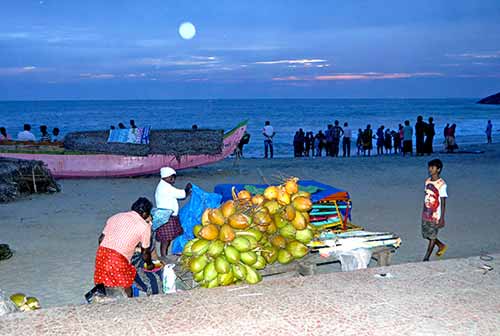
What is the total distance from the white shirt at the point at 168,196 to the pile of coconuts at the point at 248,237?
1.84 metres

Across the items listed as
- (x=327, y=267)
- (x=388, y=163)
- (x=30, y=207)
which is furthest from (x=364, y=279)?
(x=388, y=163)

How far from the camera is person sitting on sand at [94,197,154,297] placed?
14.7 ft

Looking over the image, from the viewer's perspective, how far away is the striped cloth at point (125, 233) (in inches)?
177

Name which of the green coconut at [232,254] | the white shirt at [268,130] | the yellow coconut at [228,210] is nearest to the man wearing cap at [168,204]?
the yellow coconut at [228,210]

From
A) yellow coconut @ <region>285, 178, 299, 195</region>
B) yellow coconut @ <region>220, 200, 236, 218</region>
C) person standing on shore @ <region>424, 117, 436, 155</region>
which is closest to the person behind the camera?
yellow coconut @ <region>220, 200, 236, 218</region>

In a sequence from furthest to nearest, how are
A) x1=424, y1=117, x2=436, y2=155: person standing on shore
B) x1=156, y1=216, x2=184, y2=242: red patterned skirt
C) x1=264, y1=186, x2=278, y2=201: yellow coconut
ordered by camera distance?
x1=424, y1=117, x2=436, y2=155: person standing on shore → x1=156, y1=216, x2=184, y2=242: red patterned skirt → x1=264, y1=186, x2=278, y2=201: yellow coconut

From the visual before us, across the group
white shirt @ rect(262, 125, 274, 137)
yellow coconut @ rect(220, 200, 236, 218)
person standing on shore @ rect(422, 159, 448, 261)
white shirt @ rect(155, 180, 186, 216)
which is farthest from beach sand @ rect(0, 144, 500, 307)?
yellow coconut @ rect(220, 200, 236, 218)

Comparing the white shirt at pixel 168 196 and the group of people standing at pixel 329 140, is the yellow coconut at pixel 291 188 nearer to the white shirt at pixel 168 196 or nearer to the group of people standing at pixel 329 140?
the white shirt at pixel 168 196

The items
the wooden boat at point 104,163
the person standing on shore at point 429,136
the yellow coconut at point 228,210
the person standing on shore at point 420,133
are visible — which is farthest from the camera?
the person standing on shore at point 429,136

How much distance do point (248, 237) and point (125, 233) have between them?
3.61 ft

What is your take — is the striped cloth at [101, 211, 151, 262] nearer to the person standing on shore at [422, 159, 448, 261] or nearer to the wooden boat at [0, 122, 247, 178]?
the person standing on shore at [422, 159, 448, 261]

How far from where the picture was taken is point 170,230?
6441mm

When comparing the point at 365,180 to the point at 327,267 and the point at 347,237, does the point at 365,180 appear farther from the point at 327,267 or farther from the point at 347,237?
the point at 347,237

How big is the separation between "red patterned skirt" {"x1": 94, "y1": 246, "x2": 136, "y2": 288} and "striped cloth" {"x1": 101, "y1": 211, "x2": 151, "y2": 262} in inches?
1.8
